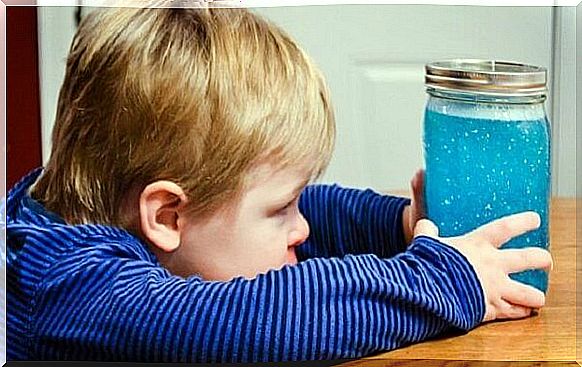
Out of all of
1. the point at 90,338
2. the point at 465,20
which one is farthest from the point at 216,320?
the point at 465,20

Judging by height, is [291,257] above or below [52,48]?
below

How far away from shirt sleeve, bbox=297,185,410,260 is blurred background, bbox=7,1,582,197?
20mm

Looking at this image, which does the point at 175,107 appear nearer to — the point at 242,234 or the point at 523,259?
the point at 242,234

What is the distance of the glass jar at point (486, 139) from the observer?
0.50 metres

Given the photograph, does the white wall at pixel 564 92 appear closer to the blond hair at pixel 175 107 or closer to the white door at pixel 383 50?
the white door at pixel 383 50

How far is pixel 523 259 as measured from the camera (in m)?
0.51

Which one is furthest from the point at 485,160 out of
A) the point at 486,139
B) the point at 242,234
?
the point at 242,234

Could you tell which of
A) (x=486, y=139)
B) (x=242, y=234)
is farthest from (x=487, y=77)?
(x=242, y=234)

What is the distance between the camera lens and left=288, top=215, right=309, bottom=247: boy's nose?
52 cm

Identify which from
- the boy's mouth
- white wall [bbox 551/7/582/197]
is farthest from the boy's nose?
white wall [bbox 551/7/582/197]

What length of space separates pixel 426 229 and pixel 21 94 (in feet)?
0.68

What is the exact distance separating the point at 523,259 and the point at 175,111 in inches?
7.2

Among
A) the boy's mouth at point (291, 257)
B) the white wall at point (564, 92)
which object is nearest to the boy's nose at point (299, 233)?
the boy's mouth at point (291, 257)

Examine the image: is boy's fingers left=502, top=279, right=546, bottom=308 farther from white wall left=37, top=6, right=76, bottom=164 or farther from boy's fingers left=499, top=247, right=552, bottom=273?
white wall left=37, top=6, right=76, bottom=164
